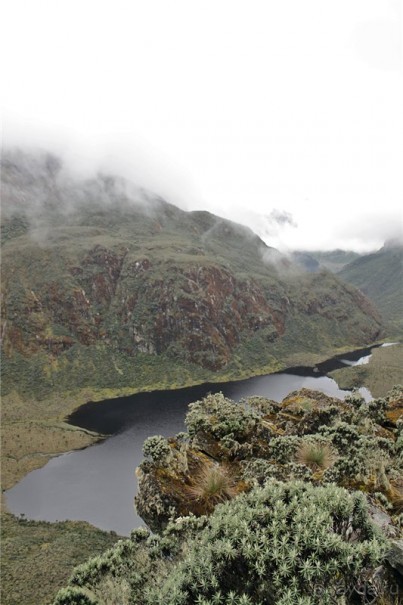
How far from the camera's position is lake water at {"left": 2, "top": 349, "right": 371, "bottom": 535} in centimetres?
7788

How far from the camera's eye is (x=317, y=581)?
26.0 ft

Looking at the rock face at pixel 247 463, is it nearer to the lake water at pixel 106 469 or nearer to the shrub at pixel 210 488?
the shrub at pixel 210 488

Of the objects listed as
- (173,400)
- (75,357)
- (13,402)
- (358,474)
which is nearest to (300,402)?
(358,474)

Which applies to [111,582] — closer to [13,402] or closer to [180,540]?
[180,540]

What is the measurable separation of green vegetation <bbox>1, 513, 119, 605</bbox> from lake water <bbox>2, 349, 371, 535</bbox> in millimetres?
4999

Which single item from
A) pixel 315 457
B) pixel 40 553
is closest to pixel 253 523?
pixel 315 457

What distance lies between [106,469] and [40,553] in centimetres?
4187

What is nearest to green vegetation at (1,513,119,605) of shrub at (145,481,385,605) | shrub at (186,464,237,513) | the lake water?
the lake water

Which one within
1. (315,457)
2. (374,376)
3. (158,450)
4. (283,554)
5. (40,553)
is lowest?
(40,553)

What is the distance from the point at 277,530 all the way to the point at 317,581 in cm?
118

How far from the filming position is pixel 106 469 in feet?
316

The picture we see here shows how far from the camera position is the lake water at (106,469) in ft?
255

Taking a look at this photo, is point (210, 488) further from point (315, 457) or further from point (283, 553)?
point (283, 553)

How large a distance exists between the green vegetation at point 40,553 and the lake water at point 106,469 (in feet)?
16.4
